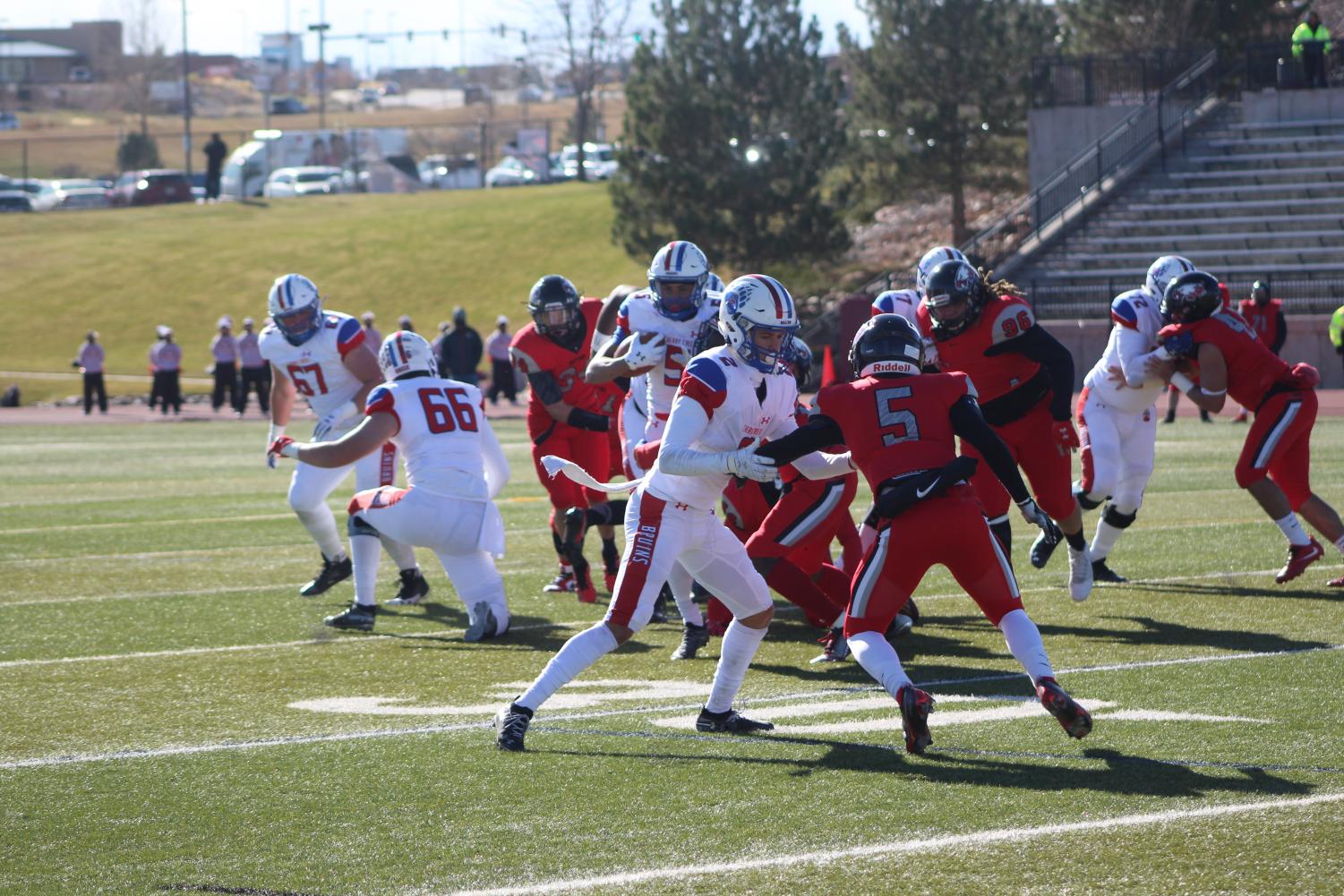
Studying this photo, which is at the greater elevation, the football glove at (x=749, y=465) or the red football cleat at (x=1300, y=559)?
the football glove at (x=749, y=465)

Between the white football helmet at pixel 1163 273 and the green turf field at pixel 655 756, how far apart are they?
167 centimetres

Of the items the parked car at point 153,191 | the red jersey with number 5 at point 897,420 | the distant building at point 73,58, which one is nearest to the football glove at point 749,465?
the red jersey with number 5 at point 897,420

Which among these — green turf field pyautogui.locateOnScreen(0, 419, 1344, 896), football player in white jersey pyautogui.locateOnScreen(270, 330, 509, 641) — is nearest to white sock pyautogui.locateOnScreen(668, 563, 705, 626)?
green turf field pyautogui.locateOnScreen(0, 419, 1344, 896)

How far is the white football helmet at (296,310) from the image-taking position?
9969mm

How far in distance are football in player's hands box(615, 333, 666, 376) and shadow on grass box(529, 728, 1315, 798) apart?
2646 millimetres

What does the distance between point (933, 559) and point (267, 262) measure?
153ft

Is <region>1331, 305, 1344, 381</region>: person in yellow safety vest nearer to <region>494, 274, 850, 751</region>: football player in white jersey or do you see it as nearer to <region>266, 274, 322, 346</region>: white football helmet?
<region>266, 274, 322, 346</region>: white football helmet

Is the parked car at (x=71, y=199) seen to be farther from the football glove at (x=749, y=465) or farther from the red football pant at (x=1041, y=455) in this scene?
the football glove at (x=749, y=465)

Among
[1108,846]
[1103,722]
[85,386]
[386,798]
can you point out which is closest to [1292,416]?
[1103,722]

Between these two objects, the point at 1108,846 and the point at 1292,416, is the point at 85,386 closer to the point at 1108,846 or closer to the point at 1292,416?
the point at 1292,416

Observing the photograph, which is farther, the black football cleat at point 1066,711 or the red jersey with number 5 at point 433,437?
the red jersey with number 5 at point 433,437

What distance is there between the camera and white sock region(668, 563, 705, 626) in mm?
8117

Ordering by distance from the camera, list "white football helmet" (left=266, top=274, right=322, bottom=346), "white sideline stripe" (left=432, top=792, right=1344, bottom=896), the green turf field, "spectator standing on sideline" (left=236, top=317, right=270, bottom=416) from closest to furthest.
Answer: "white sideline stripe" (left=432, top=792, right=1344, bottom=896), the green turf field, "white football helmet" (left=266, top=274, right=322, bottom=346), "spectator standing on sideline" (left=236, top=317, right=270, bottom=416)

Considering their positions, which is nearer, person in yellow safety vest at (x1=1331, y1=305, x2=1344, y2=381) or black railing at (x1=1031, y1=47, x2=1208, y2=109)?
person in yellow safety vest at (x1=1331, y1=305, x2=1344, y2=381)
